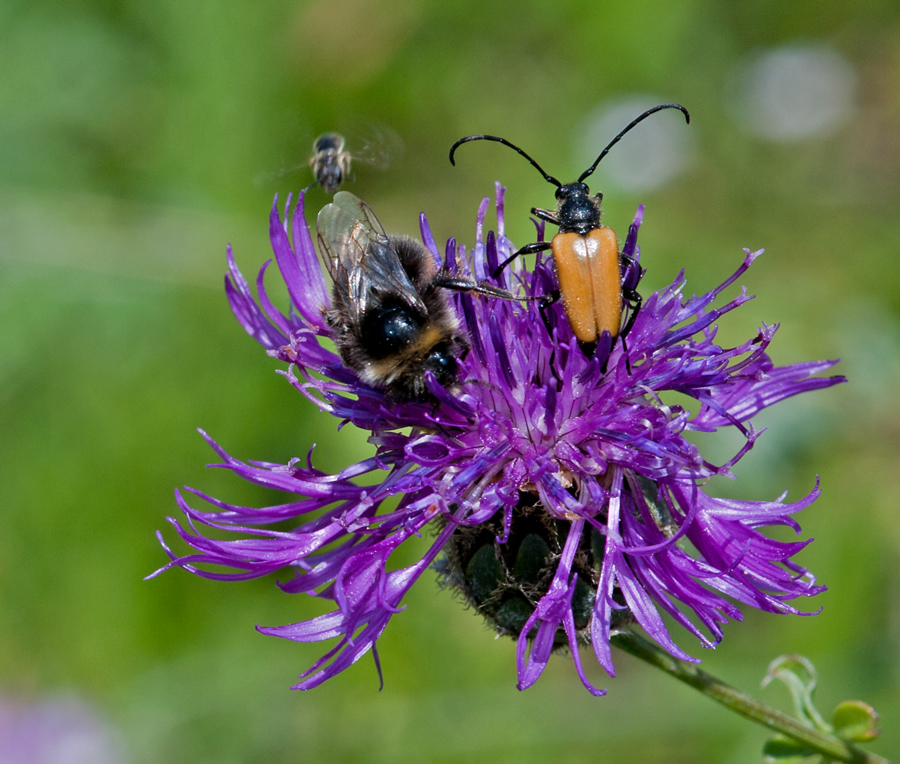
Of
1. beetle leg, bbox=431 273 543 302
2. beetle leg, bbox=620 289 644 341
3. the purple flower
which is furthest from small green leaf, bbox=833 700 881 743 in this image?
beetle leg, bbox=431 273 543 302

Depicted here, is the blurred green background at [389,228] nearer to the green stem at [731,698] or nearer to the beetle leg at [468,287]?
the beetle leg at [468,287]

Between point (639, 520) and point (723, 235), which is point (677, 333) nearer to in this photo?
point (639, 520)

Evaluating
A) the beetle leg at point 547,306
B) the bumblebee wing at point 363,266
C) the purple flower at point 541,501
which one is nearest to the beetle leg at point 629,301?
the purple flower at point 541,501

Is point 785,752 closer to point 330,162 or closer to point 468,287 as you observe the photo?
point 468,287

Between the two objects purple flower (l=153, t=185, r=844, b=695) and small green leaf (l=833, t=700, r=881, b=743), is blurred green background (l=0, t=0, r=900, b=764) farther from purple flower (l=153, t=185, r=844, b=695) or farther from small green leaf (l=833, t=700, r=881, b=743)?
small green leaf (l=833, t=700, r=881, b=743)

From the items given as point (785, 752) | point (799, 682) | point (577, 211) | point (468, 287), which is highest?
point (577, 211)

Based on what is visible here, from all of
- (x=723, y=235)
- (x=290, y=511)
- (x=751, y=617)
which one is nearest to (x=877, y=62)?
(x=723, y=235)

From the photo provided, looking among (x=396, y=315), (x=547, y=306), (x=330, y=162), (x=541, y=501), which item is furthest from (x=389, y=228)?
(x=541, y=501)
